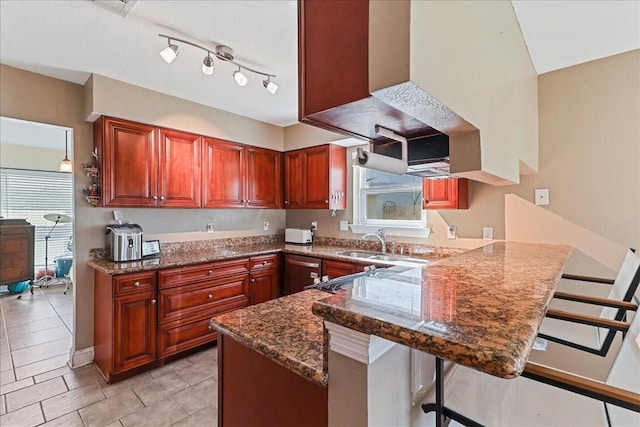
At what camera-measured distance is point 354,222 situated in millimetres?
3738

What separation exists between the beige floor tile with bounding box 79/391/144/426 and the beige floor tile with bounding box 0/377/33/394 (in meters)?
0.74

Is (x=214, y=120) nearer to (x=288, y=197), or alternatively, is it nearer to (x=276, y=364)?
(x=288, y=197)

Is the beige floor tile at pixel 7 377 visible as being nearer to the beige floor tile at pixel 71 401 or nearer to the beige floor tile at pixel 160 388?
the beige floor tile at pixel 71 401

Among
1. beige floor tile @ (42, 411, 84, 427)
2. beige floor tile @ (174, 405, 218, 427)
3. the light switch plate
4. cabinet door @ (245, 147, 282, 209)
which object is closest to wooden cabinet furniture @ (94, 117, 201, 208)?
cabinet door @ (245, 147, 282, 209)

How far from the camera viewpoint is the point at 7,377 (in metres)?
2.46

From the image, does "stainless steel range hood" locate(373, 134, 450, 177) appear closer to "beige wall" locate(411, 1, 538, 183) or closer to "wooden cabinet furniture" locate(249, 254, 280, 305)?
"beige wall" locate(411, 1, 538, 183)

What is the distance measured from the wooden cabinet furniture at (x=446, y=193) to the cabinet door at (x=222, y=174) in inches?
83.7

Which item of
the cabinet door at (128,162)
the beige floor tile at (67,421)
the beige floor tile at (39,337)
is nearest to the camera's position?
the beige floor tile at (67,421)

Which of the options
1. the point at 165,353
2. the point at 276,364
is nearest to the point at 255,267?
the point at 165,353

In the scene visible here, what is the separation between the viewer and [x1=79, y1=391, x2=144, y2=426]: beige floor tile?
6.44ft

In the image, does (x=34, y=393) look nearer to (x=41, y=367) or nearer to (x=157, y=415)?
(x=41, y=367)

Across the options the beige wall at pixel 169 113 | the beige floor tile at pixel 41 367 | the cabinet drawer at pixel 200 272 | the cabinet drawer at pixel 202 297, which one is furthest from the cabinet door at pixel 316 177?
the beige floor tile at pixel 41 367

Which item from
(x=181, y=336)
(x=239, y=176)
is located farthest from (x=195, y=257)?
(x=239, y=176)

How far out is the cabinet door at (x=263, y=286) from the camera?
3282 mm
